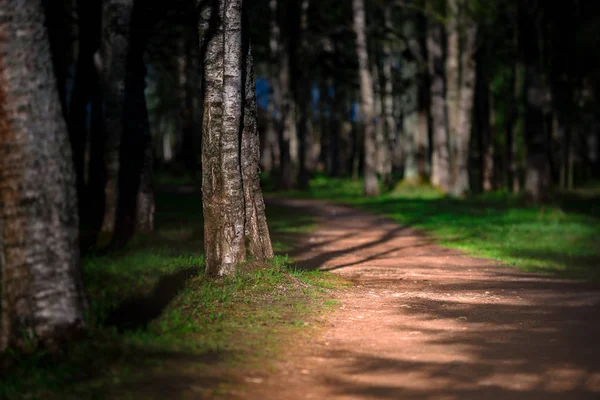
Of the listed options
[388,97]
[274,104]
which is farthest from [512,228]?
[274,104]

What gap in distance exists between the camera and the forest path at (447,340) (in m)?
6.04

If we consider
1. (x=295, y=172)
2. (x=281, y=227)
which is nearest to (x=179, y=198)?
(x=281, y=227)

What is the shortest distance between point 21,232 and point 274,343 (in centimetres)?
251

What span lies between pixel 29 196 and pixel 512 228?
14207 mm

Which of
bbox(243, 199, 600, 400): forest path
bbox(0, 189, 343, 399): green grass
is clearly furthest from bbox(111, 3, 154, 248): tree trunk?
bbox(243, 199, 600, 400): forest path

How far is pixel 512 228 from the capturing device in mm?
18578

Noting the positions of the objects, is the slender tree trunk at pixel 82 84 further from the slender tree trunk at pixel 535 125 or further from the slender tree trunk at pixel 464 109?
the slender tree trunk at pixel 464 109

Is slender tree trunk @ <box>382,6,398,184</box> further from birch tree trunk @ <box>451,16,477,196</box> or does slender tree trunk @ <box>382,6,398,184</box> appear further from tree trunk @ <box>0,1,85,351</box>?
tree trunk @ <box>0,1,85,351</box>

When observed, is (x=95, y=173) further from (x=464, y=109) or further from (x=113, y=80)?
(x=464, y=109)

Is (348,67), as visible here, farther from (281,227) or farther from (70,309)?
(70,309)

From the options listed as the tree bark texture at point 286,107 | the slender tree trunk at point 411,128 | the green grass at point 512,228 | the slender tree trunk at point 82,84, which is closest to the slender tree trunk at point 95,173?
Answer: the slender tree trunk at point 82,84

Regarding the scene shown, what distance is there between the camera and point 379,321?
8586mm

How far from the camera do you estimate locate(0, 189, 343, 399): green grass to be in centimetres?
582

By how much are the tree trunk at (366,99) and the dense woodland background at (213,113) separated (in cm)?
7
